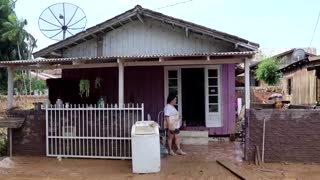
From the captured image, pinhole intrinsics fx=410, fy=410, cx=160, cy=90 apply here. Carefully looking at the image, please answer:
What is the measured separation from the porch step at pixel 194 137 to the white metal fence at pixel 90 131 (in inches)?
109

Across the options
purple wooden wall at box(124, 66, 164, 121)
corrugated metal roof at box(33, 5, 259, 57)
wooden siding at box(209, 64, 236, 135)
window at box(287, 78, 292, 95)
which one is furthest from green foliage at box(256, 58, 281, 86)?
corrugated metal roof at box(33, 5, 259, 57)

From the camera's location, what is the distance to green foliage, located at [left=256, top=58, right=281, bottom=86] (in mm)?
32781

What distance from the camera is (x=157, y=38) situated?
13.3 meters

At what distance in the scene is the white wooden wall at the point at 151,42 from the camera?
13.0 meters

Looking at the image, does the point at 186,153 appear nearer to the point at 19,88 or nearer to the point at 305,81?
the point at 305,81

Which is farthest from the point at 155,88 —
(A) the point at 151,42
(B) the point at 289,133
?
(B) the point at 289,133

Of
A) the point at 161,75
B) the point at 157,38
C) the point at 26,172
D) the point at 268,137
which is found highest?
the point at 157,38

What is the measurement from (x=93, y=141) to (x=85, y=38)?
14.8ft

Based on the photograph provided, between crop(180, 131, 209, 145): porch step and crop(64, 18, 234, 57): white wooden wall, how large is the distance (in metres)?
2.59

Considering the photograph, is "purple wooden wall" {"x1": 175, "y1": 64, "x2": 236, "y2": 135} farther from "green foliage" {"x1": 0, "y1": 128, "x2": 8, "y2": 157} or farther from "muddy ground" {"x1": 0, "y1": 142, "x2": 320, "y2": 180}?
"green foliage" {"x1": 0, "y1": 128, "x2": 8, "y2": 157}

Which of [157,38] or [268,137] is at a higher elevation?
[157,38]

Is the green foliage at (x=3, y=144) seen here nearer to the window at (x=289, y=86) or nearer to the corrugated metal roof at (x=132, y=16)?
the corrugated metal roof at (x=132, y=16)

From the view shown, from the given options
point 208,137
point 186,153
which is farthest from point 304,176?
point 208,137

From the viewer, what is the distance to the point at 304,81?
20.1 meters
